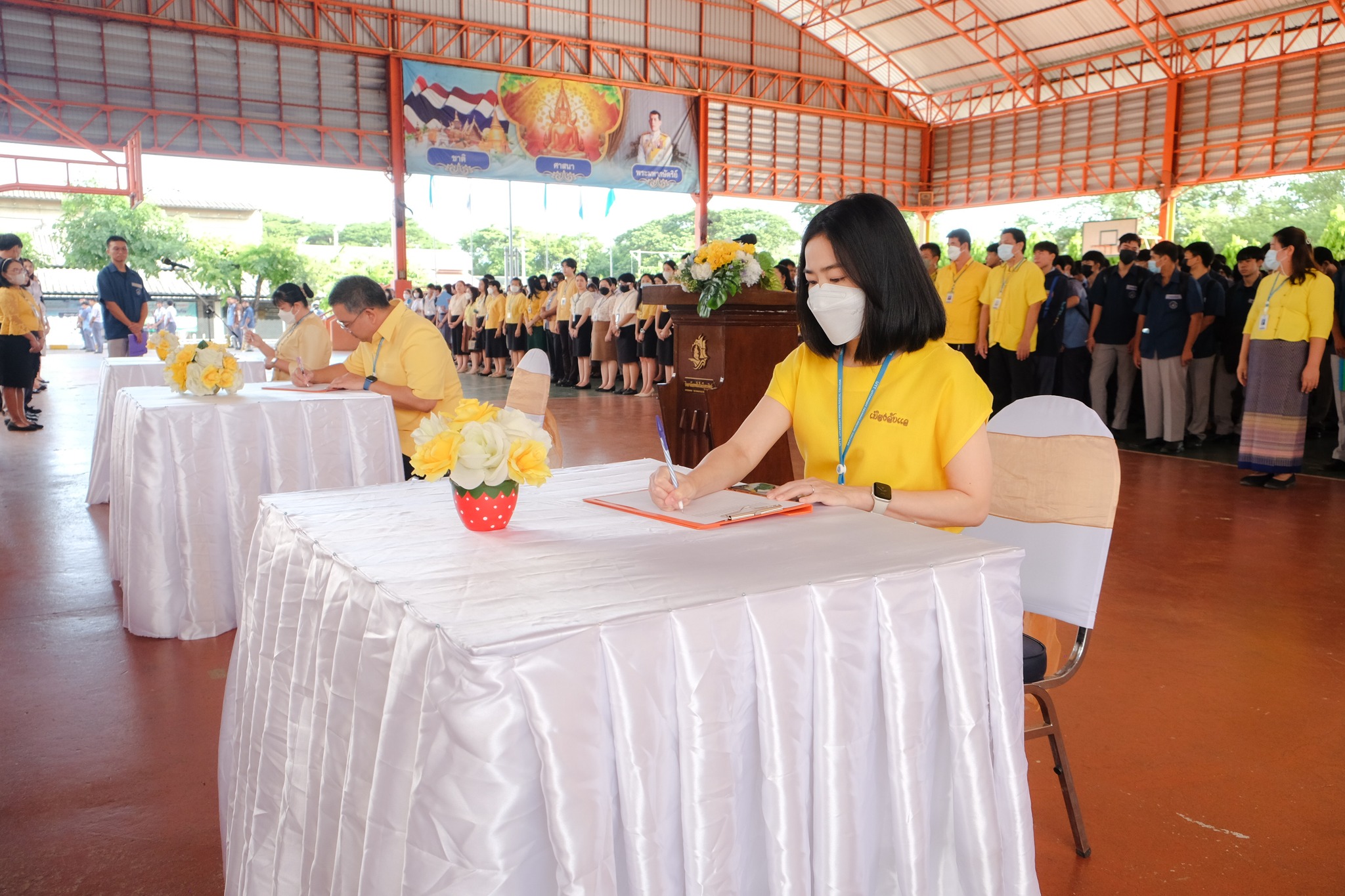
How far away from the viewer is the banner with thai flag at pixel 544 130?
49.6ft

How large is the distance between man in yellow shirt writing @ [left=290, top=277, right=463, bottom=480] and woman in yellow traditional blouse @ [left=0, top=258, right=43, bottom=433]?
187 inches

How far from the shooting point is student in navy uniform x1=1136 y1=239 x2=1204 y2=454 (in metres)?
6.56

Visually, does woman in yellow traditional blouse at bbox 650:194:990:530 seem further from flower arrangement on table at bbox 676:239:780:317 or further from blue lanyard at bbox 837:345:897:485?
flower arrangement on table at bbox 676:239:780:317

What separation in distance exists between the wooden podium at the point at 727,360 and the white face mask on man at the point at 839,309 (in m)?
1.97

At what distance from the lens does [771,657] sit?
111 centimetres

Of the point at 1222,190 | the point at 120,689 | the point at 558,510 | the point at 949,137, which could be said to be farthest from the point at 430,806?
the point at 1222,190

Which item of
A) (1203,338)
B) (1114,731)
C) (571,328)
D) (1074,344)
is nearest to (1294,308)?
(1203,338)

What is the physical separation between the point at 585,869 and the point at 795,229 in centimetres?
3051

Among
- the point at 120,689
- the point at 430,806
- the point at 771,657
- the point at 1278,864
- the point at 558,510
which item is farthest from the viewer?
the point at 120,689

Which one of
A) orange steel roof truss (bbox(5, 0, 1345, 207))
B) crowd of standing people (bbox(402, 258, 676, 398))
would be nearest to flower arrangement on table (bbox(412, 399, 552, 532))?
crowd of standing people (bbox(402, 258, 676, 398))

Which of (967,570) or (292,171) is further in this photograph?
(292,171)

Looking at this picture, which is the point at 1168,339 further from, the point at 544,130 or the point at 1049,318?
the point at 544,130

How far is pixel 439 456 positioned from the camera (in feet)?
4.63

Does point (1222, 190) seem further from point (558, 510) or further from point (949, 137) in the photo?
point (558, 510)
